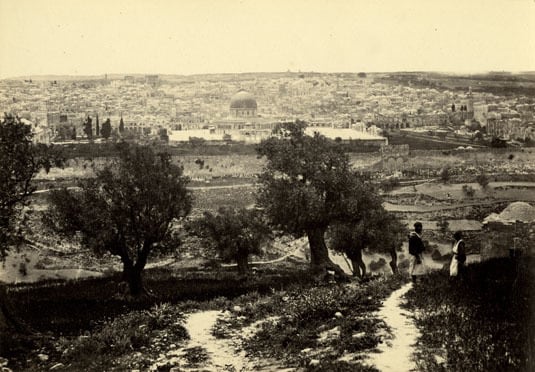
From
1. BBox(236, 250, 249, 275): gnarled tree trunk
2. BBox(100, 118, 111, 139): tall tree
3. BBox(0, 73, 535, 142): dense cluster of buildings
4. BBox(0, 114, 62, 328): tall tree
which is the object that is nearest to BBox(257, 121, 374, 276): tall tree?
BBox(0, 73, 535, 142): dense cluster of buildings

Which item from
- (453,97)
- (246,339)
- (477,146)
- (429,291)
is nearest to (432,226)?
(477,146)

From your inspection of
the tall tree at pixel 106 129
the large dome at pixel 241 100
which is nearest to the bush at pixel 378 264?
the large dome at pixel 241 100

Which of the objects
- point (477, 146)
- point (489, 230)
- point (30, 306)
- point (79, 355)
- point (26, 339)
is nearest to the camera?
point (79, 355)

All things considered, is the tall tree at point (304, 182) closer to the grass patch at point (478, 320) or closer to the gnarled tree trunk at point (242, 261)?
the gnarled tree trunk at point (242, 261)

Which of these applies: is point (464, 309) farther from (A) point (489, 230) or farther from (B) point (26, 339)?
(B) point (26, 339)

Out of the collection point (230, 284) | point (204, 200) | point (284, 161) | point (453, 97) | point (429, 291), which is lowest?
point (230, 284)

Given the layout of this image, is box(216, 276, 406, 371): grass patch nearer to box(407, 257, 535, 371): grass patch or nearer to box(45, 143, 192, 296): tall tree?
box(407, 257, 535, 371): grass patch

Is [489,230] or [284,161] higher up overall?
[284,161]

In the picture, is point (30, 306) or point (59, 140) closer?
point (30, 306)
